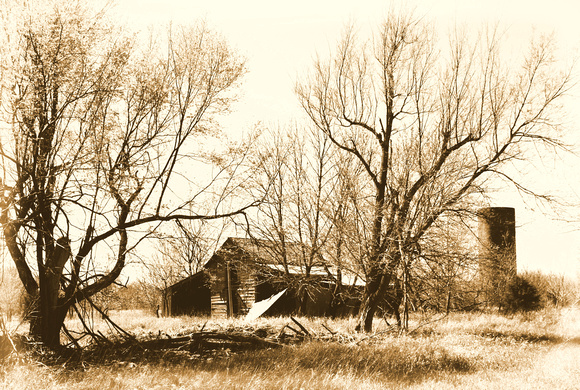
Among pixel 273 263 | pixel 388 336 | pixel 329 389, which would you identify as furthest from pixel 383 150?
pixel 273 263

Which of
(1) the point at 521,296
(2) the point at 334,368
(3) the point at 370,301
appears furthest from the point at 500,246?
(2) the point at 334,368

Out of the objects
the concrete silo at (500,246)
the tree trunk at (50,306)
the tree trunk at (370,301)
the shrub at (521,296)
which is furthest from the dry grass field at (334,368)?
the shrub at (521,296)

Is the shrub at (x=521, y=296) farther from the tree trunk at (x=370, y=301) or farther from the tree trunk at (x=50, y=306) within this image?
the tree trunk at (x=50, y=306)

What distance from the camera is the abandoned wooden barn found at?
25.1 m

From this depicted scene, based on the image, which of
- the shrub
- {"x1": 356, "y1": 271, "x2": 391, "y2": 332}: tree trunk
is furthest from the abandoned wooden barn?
the shrub

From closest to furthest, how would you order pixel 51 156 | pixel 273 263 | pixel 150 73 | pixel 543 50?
1. pixel 51 156
2. pixel 150 73
3. pixel 543 50
4. pixel 273 263

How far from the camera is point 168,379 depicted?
7781mm

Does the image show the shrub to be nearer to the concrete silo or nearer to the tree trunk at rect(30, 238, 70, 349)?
the concrete silo

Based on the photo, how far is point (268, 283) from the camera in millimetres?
28172

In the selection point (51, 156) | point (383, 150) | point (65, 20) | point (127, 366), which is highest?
point (65, 20)

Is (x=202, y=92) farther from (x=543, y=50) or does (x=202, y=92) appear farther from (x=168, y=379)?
(x=543, y=50)

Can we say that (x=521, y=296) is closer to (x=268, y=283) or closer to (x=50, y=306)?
(x=268, y=283)

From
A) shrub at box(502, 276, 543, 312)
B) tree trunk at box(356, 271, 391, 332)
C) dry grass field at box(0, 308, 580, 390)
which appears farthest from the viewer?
shrub at box(502, 276, 543, 312)

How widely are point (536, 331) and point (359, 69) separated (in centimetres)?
1162
